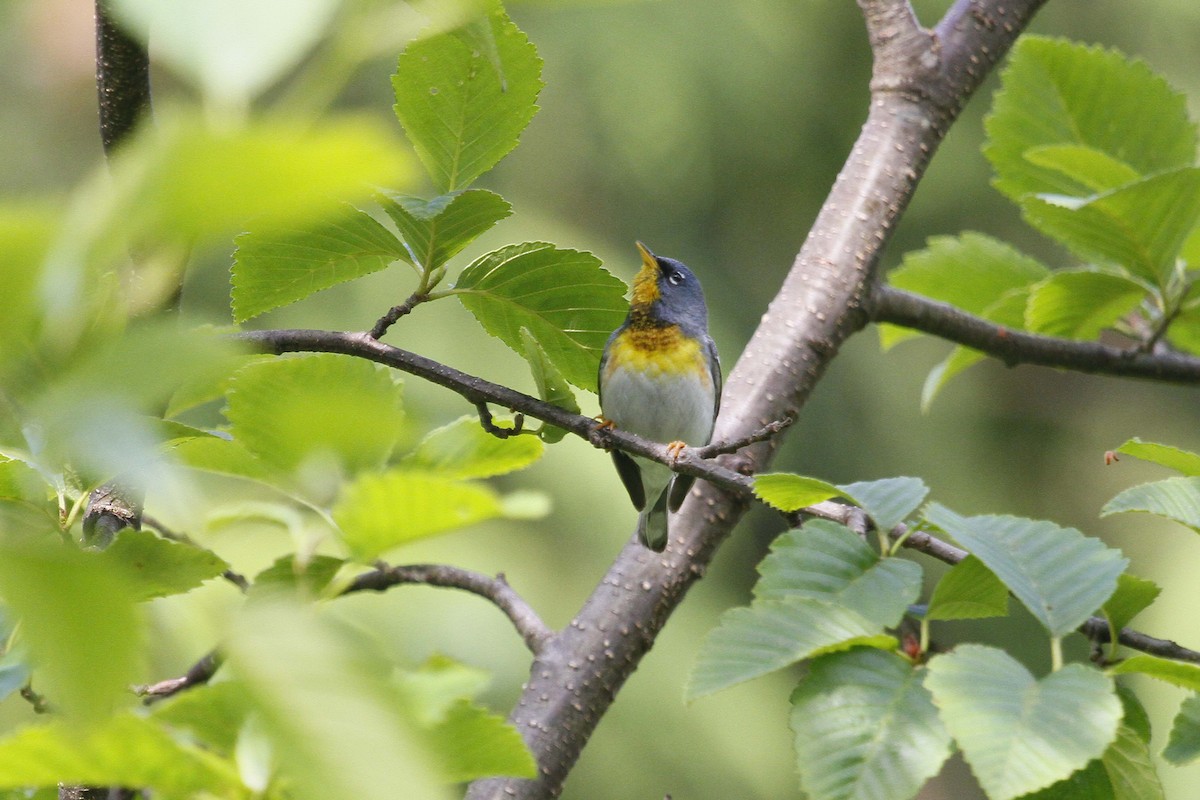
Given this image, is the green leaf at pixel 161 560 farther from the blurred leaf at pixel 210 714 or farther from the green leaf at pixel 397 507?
the green leaf at pixel 397 507

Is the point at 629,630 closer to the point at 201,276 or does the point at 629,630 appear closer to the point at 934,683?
the point at 934,683

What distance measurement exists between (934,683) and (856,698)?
8cm

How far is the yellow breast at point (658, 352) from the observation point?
2301 millimetres

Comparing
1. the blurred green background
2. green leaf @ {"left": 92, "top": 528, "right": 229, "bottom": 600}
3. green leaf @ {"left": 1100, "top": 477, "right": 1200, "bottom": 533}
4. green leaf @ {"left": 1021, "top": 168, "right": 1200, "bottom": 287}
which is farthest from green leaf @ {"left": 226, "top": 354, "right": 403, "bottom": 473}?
the blurred green background

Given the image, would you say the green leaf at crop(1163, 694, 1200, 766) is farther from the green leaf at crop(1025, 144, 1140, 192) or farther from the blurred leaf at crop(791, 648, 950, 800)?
the green leaf at crop(1025, 144, 1140, 192)

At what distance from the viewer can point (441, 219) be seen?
771 millimetres

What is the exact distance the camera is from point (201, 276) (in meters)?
4.50

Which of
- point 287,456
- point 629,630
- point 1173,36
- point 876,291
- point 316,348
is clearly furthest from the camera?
point 1173,36

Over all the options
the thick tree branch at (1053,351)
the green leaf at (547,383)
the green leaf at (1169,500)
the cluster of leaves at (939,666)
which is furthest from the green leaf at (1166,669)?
the thick tree branch at (1053,351)

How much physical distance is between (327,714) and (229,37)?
150mm

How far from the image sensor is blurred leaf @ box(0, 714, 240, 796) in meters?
0.39

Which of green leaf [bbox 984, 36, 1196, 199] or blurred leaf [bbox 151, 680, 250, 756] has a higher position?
green leaf [bbox 984, 36, 1196, 199]

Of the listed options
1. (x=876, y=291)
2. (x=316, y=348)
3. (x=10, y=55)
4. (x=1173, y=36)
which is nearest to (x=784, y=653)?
(x=316, y=348)

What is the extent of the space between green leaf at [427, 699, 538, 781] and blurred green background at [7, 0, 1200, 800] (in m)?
2.61
